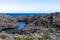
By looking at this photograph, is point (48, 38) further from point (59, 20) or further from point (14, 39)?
point (59, 20)

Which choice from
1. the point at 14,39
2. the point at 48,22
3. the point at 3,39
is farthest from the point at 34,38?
the point at 48,22

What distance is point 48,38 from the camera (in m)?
14.1

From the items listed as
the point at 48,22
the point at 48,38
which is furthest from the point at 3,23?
the point at 48,38

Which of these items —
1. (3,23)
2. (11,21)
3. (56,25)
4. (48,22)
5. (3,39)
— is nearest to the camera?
(3,39)

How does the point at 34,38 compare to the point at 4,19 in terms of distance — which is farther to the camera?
the point at 4,19

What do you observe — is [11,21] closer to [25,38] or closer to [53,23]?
[53,23]

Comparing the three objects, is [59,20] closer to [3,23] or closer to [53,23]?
[53,23]

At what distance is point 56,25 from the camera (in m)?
31.5

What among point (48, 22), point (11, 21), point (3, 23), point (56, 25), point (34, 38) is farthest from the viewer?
point (11, 21)

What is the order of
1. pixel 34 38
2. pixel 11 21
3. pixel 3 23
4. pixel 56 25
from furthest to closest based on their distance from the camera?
pixel 11 21, pixel 3 23, pixel 56 25, pixel 34 38

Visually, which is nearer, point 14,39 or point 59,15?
point 14,39

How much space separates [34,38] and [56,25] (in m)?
18.3

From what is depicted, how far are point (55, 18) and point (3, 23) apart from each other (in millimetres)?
12131

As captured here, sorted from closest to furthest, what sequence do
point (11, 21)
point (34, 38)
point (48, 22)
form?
Result: 1. point (34, 38)
2. point (48, 22)
3. point (11, 21)
